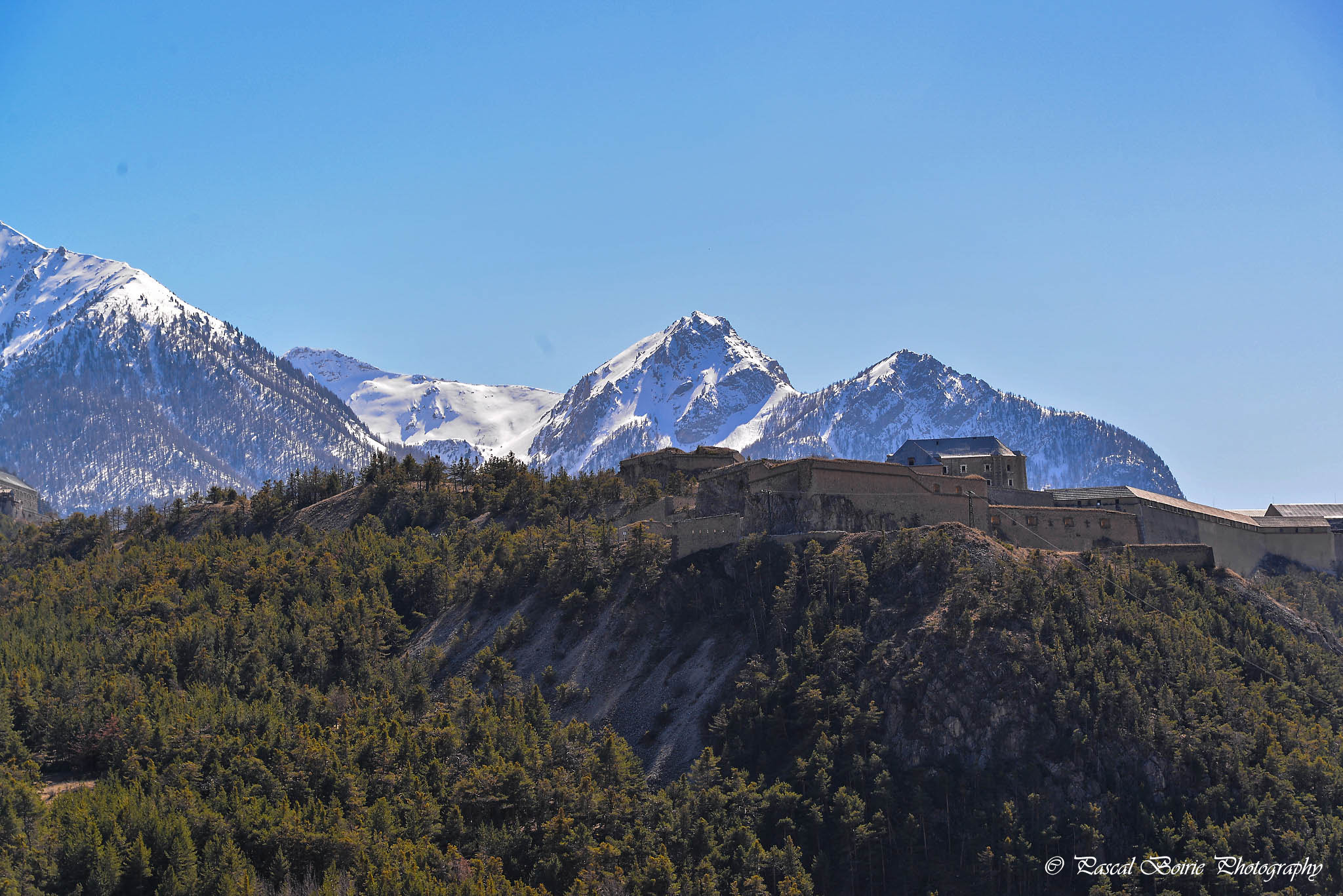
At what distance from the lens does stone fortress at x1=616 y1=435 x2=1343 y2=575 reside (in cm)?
8438

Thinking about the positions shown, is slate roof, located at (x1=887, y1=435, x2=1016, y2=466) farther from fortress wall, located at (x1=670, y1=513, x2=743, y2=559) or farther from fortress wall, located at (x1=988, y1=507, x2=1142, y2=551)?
fortress wall, located at (x1=670, y1=513, x2=743, y2=559)

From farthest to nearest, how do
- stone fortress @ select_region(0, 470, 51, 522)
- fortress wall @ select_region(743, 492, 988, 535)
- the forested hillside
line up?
stone fortress @ select_region(0, 470, 51, 522) < fortress wall @ select_region(743, 492, 988, 535) < the forested hillside

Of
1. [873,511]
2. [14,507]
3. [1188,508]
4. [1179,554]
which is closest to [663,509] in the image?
[873,511]

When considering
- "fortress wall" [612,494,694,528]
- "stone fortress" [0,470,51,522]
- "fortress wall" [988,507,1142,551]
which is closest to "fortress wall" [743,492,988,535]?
"fortress wall" [988,507,1142,551]

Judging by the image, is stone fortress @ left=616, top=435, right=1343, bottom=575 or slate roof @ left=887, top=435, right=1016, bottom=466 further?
slate roof @ left=887, top=435, right=1016, bottom=466

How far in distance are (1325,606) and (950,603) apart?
37.4 m

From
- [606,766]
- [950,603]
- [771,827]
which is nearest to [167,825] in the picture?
[606,766]

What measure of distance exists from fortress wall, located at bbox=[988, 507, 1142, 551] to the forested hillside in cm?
545

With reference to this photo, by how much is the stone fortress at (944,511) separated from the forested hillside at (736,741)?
8.61 feet

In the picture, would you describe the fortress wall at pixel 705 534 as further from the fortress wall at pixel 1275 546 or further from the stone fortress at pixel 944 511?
the fortress wall at pixel 1275 546

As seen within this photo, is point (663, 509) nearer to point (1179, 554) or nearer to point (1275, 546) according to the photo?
point (1179, 554)

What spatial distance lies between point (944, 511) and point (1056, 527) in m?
7.90

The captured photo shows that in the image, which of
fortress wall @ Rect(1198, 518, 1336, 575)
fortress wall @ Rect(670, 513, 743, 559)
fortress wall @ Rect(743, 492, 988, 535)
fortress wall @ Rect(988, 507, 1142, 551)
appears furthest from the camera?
fortress wall @ Rect(1198, 518, 1336, 575)

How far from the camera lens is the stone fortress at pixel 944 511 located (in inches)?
3322
